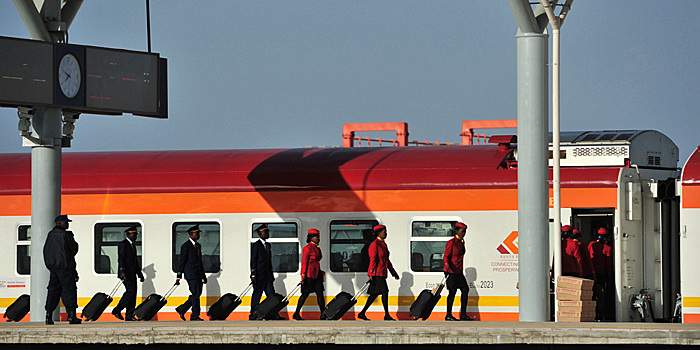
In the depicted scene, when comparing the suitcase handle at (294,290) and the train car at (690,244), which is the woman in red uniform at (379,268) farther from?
the train car at (690,244)

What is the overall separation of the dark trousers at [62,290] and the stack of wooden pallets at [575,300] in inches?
263

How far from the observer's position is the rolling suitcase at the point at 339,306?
59.8ft

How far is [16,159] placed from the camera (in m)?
20.8

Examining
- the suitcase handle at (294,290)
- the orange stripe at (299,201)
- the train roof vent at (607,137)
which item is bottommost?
the suitcase handle at (294,290)

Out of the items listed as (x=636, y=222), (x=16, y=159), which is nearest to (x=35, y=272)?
(x=16, y=159)

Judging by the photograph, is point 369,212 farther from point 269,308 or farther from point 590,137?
point 590,137

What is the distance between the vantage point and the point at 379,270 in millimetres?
17969

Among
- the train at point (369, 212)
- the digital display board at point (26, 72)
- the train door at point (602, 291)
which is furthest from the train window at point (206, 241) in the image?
the train door at point (602, 291)

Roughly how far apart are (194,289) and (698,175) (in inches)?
309

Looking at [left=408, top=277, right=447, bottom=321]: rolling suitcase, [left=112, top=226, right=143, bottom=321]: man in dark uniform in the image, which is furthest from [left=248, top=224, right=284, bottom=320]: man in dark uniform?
[left=408, top=277, right=447, bottom=321]: rolling suitcase

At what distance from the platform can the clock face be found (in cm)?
341

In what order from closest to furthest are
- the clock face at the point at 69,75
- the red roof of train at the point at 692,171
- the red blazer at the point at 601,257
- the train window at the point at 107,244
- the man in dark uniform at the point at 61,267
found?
the man in dark uniform at the point at 61,267 → the clock face at the point at 69,75 → the red roof of train at the point at 692,171 → the red blazer at the point at 601,257 → the train window at the point at 107,244

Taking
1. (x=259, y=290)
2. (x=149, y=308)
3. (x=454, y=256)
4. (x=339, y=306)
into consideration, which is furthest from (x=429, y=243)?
(x=149, y=308)

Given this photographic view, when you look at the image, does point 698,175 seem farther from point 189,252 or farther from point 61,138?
point 61,138
